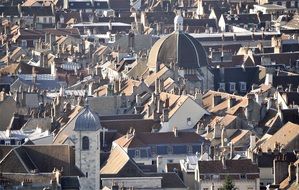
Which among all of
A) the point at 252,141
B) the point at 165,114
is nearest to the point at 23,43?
the point at 165,114

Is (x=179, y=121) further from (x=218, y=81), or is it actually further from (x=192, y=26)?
(x=192, y=26)

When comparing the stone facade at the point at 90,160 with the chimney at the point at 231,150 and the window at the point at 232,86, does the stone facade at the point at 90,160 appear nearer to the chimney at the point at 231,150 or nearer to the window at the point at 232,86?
the chimney at the point at 231,150

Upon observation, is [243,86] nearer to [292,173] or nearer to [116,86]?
[116,86]

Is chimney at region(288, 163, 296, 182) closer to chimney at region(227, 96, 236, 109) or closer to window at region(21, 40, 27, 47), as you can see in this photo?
chimney at region(227, 96, 236, 109)

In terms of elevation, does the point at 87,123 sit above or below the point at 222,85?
above

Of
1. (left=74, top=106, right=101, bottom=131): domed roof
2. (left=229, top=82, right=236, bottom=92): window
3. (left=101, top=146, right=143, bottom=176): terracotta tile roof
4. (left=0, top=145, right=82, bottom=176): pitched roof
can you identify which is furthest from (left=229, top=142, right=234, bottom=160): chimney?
(left=229, top=82, right=236, bottom=92): window

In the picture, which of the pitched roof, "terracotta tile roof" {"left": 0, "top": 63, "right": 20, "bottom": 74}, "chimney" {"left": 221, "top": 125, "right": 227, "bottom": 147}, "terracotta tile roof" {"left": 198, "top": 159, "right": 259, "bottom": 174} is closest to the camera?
the pitched roof
